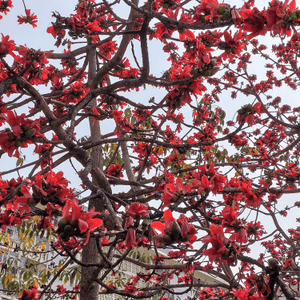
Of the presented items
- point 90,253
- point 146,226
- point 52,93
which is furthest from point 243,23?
point 90,253

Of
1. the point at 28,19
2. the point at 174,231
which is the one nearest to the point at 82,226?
the point at 174,231

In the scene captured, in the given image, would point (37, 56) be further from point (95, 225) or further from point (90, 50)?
point (90, 50)

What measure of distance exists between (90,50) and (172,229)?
315cm

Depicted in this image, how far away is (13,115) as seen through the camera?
5.43 feet

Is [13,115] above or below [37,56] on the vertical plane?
below

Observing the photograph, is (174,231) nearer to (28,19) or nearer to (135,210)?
(135,210)

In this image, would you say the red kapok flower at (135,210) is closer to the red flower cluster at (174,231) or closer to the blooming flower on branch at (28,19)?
the red flower cluster at (174,231)

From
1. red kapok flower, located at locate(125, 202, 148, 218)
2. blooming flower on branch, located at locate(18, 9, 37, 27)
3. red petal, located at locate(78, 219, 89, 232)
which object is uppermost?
blooming flower on branch, located at locate(18, 9, 37, 27)

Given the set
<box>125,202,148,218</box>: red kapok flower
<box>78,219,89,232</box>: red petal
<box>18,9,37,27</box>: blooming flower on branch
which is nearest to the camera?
<box>78,219,89,232</box>: red petal

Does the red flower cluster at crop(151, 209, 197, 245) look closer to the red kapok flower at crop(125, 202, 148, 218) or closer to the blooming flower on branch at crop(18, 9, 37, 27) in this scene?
the red kapok flower at crop(125, 202, 148, 218)

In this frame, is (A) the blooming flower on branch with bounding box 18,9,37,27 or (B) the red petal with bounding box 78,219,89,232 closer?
(B) the red petal with bounding box 78,219,89,232

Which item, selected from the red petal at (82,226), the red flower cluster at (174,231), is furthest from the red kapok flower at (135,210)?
the red petal at (82,226)

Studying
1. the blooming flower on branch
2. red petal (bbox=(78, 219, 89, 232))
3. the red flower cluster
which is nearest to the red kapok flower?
the red flower cluster

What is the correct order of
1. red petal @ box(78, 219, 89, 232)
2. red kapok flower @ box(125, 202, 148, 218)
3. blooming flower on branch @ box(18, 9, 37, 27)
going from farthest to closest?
blooming flower on branch @ box(18, 9, 37, 27) < red kapok flower @ box(125, 202, 148, 218) < red petal @ box(78, 219, 89, 232)
